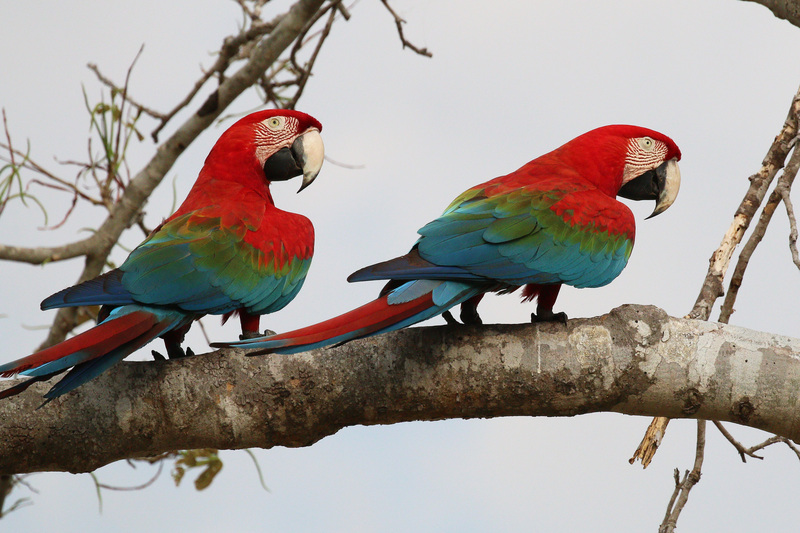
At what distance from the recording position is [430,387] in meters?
1.81

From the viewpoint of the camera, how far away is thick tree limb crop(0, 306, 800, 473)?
5.86 feet

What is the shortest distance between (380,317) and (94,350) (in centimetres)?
59

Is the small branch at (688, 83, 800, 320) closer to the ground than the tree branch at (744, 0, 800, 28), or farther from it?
closer to the ground

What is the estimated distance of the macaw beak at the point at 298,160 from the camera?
2.43 meters

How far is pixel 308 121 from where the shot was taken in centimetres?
249

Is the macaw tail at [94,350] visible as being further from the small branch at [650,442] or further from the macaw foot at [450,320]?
the small branch at [650,442]

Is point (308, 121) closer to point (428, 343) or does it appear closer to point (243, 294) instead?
point (243, 294)

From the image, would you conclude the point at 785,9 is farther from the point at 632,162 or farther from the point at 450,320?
the point at 450,320

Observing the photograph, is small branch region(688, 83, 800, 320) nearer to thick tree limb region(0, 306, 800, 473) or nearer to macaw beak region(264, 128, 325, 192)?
thick tree limb region(0, 306, 800, 473)

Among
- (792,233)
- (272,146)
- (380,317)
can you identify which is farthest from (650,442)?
(272,146)

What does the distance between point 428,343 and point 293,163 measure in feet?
2.85

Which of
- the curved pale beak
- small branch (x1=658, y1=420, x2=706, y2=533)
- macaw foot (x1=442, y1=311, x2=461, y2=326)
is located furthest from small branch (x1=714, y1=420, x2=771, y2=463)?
the curved pale beak

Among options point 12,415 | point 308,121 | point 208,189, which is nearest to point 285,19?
point 308,121

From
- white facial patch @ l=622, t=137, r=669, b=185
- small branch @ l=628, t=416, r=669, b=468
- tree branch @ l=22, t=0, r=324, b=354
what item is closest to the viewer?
small branch @ l=628, t=416, r=669, b=468
